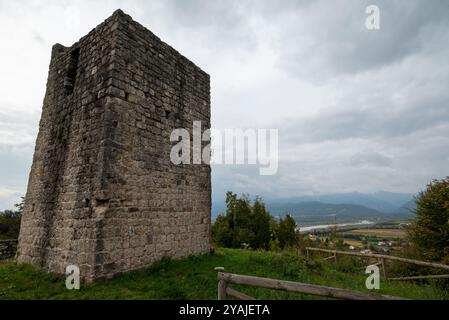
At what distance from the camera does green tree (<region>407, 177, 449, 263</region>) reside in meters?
10.8

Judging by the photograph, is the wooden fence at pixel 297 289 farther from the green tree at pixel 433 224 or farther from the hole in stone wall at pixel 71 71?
the green tree at pixel 433 224

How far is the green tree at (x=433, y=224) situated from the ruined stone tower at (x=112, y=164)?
8900 millimetres

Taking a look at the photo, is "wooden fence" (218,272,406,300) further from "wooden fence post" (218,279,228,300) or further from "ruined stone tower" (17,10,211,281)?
"ruined stone tower" (17,10,211,281)

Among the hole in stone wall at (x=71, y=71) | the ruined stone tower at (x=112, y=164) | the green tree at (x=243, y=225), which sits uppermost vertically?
the hole in stone wall at (x=71, y=71)

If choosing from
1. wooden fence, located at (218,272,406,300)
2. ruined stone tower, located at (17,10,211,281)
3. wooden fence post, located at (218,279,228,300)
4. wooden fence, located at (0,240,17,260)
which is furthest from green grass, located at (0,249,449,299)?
wooden fence, located at (0,240,17,260)

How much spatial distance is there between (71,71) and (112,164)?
13.2 ft

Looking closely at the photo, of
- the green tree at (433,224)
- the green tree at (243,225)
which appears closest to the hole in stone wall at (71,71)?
the green tree at (433,224)

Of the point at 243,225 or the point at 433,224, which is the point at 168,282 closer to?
the point at 433,224

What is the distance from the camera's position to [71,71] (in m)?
8.72

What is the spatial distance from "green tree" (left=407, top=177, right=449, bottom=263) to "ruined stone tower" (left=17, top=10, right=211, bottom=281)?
8.90 meters

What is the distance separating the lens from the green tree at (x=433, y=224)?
35.3ft

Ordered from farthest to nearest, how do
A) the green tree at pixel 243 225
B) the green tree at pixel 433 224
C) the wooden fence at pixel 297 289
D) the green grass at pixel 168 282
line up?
the green tree at pixel 243 225, the green tree at pixel 433 224, the green grass at pixel 168 282, the wooden fence at pixel 297 289
